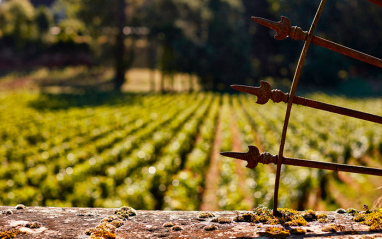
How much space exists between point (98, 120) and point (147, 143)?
26.9ft

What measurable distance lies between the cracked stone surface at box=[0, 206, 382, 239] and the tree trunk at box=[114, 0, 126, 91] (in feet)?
175

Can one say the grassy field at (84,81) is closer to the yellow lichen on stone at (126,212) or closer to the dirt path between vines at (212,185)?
the dirt path between vines at (212,185)

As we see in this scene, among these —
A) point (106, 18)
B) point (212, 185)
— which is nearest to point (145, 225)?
point (212, 185)

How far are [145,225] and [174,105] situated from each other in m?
31.8

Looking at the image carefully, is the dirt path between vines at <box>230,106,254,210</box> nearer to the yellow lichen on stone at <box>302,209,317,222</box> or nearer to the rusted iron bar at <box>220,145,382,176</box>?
the yellow lichen on stone at <box>302,209,317,222</box>

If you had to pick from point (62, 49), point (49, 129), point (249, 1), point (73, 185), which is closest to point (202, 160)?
point (73, 185)

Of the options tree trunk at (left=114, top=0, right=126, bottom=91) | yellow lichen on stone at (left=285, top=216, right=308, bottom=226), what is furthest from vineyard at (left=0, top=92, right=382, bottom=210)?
tree trunk at (left=114, top=0, right=126, bottom=91)

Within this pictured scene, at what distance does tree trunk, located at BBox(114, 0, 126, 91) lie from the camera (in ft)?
180

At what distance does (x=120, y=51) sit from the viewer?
5703cm

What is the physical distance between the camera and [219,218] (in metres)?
2.46

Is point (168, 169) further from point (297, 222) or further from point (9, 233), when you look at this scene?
point (9, 233)

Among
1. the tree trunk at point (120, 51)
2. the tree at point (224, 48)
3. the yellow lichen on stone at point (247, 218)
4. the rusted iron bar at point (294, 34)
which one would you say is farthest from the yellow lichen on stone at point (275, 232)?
the tree trunk at point (120, 51)

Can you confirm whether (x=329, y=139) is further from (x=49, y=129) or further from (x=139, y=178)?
(x=49, y=129)

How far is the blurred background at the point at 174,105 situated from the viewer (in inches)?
449
